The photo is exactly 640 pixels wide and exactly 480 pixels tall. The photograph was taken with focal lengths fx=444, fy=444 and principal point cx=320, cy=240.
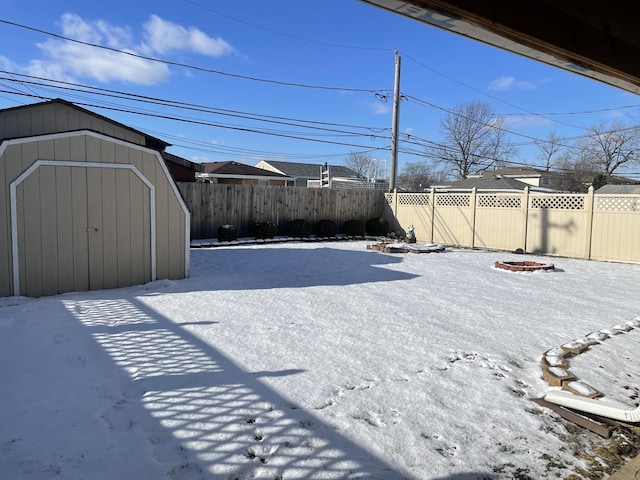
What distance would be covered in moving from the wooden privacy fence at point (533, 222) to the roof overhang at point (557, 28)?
381 inches

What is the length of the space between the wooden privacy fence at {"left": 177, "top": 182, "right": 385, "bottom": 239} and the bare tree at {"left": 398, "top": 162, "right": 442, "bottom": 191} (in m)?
29.5

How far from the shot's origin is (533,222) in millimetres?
12508

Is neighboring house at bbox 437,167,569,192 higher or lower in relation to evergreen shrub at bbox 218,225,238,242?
higher

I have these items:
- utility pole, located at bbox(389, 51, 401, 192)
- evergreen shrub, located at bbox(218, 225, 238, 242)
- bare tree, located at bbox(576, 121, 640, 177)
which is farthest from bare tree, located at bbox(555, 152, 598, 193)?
evergreen shrub, located at bbox(218, 225, 238, 242)

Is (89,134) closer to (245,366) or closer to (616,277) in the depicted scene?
(245,366)

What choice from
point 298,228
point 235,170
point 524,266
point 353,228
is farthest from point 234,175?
point 524,266

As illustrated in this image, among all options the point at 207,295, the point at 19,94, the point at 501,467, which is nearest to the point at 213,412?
the point at 501,467

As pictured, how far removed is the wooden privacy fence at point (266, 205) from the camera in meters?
13.7

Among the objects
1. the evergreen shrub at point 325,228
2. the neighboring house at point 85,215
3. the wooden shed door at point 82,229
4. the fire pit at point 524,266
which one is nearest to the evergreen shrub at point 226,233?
the evergreen shrub at point 325,228

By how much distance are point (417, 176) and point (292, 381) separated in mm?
45778

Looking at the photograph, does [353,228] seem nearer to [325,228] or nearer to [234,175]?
[325,228]

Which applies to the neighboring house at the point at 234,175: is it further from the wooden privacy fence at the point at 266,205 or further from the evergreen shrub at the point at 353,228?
the evergreen shrub at the point at 353,228

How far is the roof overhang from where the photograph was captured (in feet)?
5.66

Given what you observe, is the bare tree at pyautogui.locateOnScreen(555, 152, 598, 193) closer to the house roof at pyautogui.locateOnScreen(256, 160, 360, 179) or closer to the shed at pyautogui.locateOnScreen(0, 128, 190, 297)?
the house roof at pyautogui.locateOnScreen(256, 160, 360, 179)
